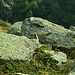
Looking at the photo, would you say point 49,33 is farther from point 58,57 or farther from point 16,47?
point 16,47

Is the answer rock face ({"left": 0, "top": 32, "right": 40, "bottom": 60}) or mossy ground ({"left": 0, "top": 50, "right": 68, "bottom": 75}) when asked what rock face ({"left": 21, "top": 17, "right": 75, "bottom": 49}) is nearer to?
rock face ({"left": 0, "top": 32, "right": 40, "bottom": 60})

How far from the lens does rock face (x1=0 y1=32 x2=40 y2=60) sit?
16.4 metres

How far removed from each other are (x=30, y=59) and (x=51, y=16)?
375 feet

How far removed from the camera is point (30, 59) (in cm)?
1758

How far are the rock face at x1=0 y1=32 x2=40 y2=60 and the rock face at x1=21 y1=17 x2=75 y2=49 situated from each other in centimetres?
332

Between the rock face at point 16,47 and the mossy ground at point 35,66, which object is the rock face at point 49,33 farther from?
the mossy ground at point 35,66

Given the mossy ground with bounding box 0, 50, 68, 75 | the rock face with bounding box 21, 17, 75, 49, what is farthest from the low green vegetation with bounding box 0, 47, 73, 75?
the rock face with bounding box 21, 17, 75, 49

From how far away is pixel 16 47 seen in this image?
17.6 metres

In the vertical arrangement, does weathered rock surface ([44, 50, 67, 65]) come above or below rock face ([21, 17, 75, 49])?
below

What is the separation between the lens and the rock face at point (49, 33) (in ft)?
71.8

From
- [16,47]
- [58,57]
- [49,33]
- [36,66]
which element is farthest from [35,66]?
[49,33]

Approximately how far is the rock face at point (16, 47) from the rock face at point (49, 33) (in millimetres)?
3325

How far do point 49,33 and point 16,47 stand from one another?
587 centimetres

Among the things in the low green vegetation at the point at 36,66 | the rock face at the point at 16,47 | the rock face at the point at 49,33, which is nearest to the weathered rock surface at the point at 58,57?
the low green vegetation at the point at 36,66
